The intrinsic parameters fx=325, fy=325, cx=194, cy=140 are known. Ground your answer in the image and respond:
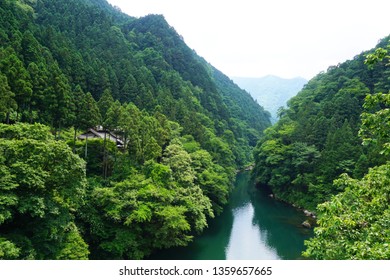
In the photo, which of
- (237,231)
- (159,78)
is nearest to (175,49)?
(159,78)

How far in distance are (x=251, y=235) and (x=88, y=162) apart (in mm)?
16974

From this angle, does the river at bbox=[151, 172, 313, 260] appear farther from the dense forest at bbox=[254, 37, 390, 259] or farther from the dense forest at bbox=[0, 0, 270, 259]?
the dense forest at bbox=[254, 37, 390, 259]

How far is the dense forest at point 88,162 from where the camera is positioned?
15.5 meters

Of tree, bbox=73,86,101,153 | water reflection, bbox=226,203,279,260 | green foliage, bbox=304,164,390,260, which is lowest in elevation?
water reflection, bbox=226,203,279,260

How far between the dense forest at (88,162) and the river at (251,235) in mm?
1619

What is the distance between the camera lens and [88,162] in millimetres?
26109

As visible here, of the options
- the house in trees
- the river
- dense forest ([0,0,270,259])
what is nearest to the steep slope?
the river

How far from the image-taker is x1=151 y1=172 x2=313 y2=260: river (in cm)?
2567

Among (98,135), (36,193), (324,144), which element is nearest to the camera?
(36,193)

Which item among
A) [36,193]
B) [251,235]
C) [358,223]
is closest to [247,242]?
[251,235]

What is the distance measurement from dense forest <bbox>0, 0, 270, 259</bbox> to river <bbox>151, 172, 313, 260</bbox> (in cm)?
162

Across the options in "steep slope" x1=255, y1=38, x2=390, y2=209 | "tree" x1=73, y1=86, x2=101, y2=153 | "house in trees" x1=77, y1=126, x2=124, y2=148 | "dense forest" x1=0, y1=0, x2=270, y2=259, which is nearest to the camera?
"dense forest" x1=0, y1=0, x2=270, y2=259

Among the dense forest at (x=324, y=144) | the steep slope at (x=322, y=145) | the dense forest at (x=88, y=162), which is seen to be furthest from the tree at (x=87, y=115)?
the steep slope at (x=322, y=145)

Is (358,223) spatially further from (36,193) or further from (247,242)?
(247,242)
